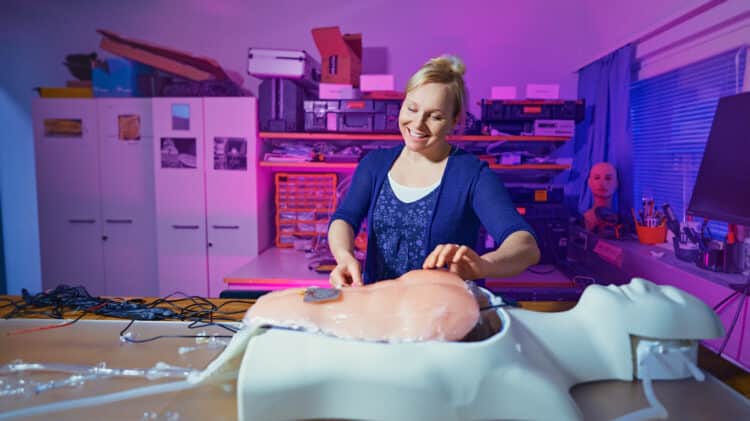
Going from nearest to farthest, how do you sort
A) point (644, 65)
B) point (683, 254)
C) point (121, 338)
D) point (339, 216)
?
point (121, 338) → point (339, 216) → point (683, 254) → point (644, 65)

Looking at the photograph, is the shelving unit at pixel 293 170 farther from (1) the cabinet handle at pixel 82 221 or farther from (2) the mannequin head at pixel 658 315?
(2) the mannequin head at pixel 658 315

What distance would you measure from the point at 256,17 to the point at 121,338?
268 centimetres

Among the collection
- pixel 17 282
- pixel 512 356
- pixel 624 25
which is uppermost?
pixel 624 25

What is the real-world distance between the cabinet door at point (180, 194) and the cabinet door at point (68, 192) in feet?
1.50

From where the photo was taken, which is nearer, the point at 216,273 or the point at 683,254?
the point at 683,254

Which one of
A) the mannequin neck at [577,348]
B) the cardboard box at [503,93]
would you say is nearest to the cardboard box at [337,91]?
the cardboard box at [503,93]

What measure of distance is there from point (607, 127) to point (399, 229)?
193cm

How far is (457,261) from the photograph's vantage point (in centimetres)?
83

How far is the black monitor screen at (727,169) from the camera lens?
1.58 meters

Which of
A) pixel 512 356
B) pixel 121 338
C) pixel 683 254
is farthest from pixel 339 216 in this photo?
pixel 683 254

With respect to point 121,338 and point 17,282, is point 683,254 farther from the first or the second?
point 17,282

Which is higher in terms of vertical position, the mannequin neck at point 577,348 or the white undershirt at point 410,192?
the white undershirt at point 410,192

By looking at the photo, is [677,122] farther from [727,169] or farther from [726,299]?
[726,299]

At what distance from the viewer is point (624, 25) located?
2.61 metres
